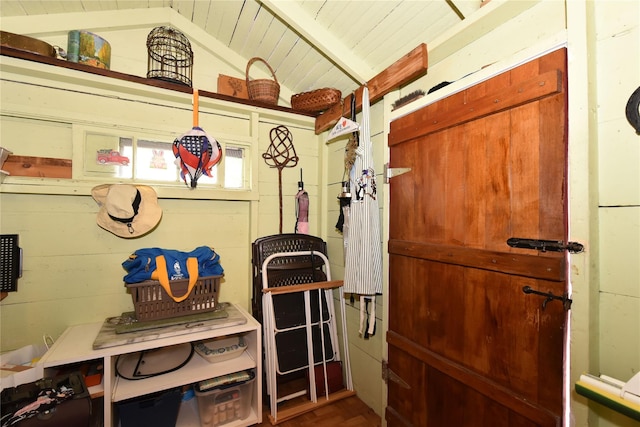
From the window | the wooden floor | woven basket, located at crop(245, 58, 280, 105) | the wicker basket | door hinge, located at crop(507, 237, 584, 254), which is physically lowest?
the wooden floor

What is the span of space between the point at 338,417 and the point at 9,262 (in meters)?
2.14

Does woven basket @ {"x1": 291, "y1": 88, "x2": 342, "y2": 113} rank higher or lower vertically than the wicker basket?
higher

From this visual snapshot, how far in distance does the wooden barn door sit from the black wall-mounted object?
214 centimetres

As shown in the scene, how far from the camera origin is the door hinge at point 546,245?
92 centimetres

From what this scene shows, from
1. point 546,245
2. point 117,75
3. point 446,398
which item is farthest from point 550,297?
point 117,75

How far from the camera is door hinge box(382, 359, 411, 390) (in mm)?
1556

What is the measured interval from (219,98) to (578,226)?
6.93ft

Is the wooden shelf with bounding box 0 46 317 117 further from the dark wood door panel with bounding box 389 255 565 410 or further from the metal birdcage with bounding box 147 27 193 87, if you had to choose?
the dark wood door panel with bounding box 389 255 565 410

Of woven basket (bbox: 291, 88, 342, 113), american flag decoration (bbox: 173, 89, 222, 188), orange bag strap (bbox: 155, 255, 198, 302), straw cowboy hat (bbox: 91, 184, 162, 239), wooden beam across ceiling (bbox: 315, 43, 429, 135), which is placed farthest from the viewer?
woven basket (bbox: 291, 88, 342, 113)

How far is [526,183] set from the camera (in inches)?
40.8

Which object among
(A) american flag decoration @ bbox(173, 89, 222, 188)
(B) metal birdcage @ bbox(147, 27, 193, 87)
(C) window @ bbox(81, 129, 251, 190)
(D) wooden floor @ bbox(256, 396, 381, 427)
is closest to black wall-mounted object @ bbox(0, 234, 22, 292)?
(C) window @ bbox(81, 129, 251, 190)

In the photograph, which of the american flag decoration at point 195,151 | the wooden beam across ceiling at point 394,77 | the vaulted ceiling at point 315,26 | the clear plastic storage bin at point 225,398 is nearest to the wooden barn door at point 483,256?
the wooden beam across ceiling at point 394,77

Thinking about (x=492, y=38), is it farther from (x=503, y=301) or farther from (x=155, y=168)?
(x=155, y=168)

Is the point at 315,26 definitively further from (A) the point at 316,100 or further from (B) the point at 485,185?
(B) the point at 485,185
